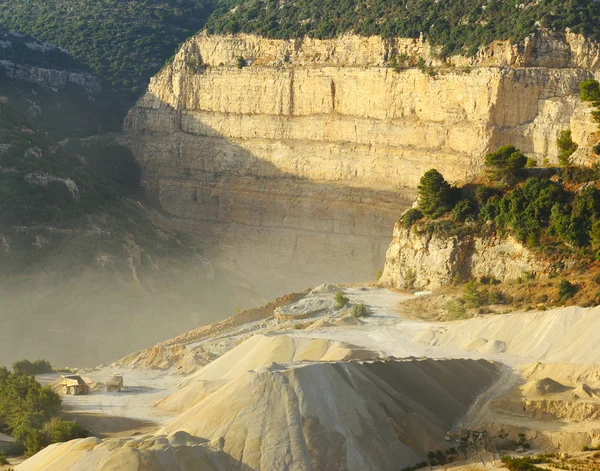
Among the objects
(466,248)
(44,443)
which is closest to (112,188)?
(466,248)

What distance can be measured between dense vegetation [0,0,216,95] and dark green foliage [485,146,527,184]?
3701 cm

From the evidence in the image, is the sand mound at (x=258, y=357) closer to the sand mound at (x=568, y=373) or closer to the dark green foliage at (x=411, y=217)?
the sand mound at (x=568, y=373)

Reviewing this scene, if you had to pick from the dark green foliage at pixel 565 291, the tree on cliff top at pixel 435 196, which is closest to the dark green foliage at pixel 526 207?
the tree on cliff top at pixel 435 196

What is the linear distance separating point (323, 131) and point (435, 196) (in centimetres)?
1795

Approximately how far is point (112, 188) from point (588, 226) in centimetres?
2941

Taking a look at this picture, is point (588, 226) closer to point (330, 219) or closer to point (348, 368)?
point (348, 368)

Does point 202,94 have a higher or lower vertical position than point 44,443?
higher

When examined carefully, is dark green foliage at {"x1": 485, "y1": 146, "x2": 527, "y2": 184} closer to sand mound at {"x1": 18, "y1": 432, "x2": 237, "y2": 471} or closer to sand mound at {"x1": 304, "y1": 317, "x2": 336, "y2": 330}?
sand mound at {"x1": 304, "y1": 317, "x2": 336, "y2": 330}

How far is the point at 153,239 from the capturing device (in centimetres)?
6581

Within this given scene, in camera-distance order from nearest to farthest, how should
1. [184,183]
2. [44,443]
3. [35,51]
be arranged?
[44,443] → [184,183] → [35,51]

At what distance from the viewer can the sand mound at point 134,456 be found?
1192 inches

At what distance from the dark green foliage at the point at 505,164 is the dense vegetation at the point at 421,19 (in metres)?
10.3

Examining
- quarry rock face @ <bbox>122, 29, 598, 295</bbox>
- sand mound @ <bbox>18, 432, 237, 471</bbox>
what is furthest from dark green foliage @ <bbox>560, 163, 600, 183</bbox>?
sand mound @ <bbox>18, 432, 237, 471</bbox>

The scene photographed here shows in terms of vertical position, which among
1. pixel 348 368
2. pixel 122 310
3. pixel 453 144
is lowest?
pixel 122 310
